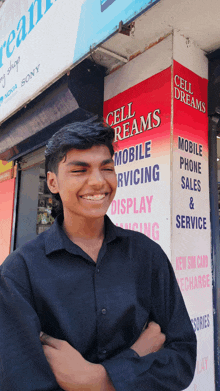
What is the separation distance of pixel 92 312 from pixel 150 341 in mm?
270

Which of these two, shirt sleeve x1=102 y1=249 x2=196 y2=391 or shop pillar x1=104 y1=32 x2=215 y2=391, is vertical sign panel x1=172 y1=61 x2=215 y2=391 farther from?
shirt sleeve x1=102 y1=249 x2=196 y2=391

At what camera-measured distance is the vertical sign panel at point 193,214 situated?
2.20 metres

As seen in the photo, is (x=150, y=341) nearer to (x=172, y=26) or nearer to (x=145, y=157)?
(x=145, y=157)

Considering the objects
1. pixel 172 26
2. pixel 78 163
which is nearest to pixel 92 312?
pixel 78 163

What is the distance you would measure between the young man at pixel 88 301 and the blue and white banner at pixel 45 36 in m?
1.21

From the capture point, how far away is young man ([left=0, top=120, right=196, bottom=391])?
927 mm

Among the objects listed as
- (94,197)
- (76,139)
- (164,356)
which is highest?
(76,139)

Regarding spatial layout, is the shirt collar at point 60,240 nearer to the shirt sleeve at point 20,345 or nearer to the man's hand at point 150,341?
the shirt sleeve at point 20,345

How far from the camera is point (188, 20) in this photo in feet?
7.11

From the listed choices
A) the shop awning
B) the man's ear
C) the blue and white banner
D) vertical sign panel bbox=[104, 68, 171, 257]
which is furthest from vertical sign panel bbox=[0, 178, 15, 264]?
the man's ear

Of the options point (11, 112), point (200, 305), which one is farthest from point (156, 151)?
point (11, 112)

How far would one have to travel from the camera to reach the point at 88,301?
1036 millimetres

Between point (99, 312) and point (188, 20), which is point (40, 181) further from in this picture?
point (99, 312)

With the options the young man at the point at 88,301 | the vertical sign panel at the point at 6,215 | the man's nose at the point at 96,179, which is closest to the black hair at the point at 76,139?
the young man at the point at 88,301
